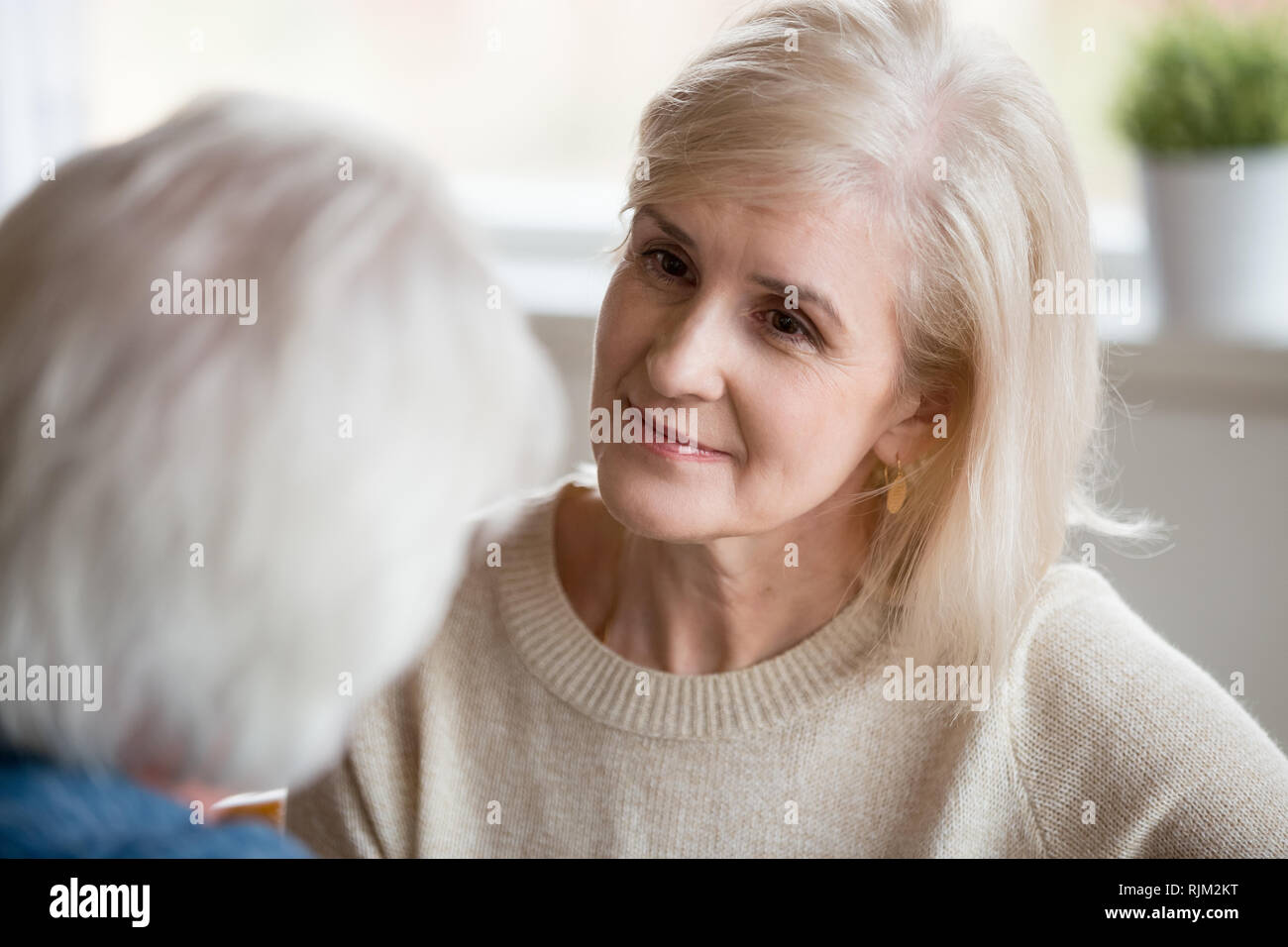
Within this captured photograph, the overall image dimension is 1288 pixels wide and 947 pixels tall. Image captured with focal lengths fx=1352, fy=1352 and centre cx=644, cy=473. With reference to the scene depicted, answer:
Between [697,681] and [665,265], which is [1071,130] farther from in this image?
[697,681]

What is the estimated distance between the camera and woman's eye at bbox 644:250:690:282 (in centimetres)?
124

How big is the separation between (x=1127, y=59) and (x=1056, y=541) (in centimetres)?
103

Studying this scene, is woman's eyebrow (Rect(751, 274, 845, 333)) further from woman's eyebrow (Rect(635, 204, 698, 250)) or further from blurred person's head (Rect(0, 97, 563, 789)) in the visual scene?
blurred person's head (Rect(0, 97, 563, 789))

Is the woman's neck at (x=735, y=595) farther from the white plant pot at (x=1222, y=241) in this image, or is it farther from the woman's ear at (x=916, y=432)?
the white plant pot at (x=1222, y=241)

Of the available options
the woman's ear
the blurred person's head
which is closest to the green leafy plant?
the woman's ear

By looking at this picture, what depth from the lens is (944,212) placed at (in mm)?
1229

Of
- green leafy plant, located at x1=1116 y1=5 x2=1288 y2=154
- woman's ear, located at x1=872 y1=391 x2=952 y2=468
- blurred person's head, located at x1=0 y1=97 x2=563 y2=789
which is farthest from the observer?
green leafy plant, located at x1=1116 y1=5 x2=1288 y2=154

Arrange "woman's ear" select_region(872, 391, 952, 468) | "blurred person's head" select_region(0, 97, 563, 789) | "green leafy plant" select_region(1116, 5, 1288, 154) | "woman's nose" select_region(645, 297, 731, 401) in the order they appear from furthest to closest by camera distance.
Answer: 1. "green leafy plant" select_region(1116, 5, 1288, 154)
2. "woman's ear" select_region(872, 391, 952, 468)
3. "woman's nose" select_region(645, 297, 731, 401)
4. "blurred person's head" select_region(0, 97, 563, 789)

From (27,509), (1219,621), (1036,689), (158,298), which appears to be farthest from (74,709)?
(1219,621)

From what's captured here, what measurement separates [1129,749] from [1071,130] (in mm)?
797

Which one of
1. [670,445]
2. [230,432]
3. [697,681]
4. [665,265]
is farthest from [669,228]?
[230,432]

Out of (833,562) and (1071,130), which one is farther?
(1071,130)

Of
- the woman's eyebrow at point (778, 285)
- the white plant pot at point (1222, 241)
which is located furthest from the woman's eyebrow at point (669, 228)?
the white plant pot at point (1222, 241)

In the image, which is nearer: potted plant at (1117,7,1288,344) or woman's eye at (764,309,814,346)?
woman's eye at (764,309,814,346)
